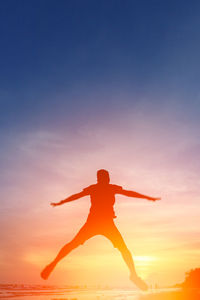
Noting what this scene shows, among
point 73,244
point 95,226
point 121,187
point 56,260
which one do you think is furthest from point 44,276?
point 121,187

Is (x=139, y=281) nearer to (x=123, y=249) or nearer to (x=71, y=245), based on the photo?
(x=123, y=249)

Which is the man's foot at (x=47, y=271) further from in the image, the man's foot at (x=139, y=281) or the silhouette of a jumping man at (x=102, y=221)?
the man's foot at (x=139, y=281)

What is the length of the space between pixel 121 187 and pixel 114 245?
1720 millimetres

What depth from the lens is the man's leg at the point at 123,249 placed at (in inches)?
381

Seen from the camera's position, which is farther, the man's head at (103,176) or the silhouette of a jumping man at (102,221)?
the man's head at (103,176)

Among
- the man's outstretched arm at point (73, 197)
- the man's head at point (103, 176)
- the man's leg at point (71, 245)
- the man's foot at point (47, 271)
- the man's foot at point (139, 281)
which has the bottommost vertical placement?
the man's foot at point (139, 281)

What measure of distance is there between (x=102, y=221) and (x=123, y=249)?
1.10 metres

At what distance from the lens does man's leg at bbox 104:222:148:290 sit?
9.69m

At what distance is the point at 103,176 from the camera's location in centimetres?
1003

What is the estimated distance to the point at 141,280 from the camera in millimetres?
9969

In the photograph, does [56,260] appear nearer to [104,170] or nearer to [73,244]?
[73,244]

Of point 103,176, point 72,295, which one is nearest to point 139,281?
point 103,176

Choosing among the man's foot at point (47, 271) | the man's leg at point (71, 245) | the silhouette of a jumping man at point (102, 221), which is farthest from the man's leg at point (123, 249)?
the man's foot at point (47, 271)

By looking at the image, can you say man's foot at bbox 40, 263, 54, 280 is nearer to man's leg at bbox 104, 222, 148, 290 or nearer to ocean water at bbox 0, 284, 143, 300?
man's leg at bbox 104, 222, 148, 290
